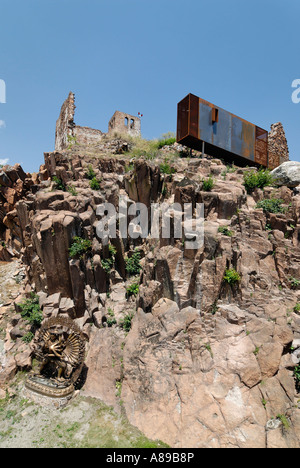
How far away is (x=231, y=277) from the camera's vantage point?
32.1ft

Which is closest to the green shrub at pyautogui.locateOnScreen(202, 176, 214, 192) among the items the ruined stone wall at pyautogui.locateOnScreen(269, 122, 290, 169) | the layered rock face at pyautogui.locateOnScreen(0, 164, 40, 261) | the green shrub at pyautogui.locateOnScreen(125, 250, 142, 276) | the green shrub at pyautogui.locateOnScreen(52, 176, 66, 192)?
the green shrub at pyautogui.locateOnScreen(125, 250, 142, 276)

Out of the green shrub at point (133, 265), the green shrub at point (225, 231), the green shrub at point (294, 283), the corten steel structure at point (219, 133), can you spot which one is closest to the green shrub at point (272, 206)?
the green shrub at point (225, 231)

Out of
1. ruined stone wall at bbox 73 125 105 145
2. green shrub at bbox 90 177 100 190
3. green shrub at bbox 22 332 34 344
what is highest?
ruined stone wall at bbox 73 125 105 145

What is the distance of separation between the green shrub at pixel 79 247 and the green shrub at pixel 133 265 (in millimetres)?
2361

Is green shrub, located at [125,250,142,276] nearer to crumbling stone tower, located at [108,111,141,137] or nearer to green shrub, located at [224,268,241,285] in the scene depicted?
green shrub, located at [224,268,241,285]

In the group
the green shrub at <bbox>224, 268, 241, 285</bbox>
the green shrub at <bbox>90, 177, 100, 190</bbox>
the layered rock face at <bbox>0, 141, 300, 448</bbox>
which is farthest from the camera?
the green shrub at <bbox>90, 177, 100, 190</bbox>

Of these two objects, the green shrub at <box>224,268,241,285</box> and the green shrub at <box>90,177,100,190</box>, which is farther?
the green shrub at <box>90,177,100,190</box>

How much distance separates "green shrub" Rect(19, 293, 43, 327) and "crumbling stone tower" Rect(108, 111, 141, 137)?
2028 centimetres

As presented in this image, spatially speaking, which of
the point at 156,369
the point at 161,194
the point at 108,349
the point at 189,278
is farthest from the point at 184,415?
the point at 161,194

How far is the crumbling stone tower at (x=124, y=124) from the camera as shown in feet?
87.9

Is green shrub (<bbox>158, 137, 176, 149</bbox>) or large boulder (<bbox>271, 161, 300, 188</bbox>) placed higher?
green shrub (<bbox>158, 137, 176, 149</bbox>)

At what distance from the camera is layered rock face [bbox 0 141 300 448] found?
7.71 meters

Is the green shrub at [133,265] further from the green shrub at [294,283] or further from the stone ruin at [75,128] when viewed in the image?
the stone ruin at [75,128]
